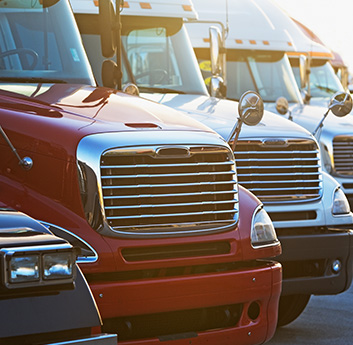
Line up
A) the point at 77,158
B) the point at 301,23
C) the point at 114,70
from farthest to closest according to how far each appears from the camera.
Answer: the point at 301,23 < the point at 114,70 < the point at 77,158

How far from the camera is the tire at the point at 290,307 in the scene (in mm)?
7789

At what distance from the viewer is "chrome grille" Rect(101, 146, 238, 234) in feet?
16.7

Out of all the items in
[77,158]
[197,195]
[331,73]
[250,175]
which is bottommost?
[331,73]

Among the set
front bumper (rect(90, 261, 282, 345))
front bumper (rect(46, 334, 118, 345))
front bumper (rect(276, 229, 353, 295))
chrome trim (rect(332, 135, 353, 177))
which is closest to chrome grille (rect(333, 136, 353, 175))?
chrome trim (rect(332, 135, 353, 177))

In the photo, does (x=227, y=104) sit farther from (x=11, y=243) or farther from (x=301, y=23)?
(x=301, y=23)

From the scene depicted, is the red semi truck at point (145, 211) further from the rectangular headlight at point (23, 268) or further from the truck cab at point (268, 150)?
the truck cab at point (268, 150)

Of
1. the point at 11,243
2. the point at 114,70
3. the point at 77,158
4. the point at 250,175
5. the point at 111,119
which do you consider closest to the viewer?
the point at 11,243

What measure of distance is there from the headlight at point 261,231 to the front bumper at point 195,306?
0.13m

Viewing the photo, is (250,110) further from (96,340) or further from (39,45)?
(96,340)

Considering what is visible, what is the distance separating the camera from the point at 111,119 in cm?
541

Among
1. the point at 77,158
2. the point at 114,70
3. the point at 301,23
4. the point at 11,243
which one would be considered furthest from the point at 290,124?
the point at 301,23

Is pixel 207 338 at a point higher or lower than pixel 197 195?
lower

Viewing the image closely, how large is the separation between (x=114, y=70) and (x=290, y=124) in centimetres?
178

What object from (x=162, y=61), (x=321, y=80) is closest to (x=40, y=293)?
(x=162, y=61)
